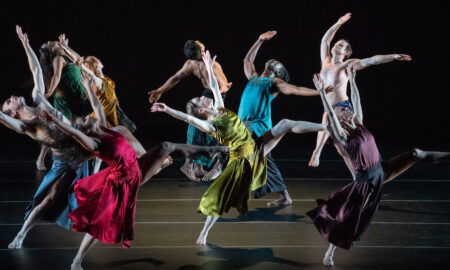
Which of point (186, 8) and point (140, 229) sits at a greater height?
point (186, 8)

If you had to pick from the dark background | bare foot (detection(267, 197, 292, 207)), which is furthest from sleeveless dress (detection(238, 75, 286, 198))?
the dark background

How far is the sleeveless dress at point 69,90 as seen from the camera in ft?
21.9

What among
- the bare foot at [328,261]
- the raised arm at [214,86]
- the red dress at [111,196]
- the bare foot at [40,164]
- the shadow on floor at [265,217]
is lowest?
the bare foot at [40,164]

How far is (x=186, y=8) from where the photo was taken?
9.91m

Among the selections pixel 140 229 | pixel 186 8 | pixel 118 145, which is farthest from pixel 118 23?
pixel 118 145

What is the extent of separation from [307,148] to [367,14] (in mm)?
2256

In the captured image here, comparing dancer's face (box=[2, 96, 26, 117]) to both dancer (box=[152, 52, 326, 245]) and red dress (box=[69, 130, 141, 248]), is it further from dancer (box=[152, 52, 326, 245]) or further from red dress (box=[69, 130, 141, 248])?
dancer (box=[152, 52, 326, 245])

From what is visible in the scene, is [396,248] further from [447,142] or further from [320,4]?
[320,4]

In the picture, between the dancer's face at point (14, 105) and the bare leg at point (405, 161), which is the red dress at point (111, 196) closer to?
the dancer's face at point (14, 105)

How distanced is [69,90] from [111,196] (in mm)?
2984

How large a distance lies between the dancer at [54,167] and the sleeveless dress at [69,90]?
189 cm

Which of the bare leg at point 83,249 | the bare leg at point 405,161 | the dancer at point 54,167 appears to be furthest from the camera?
the dancer at point 54,167

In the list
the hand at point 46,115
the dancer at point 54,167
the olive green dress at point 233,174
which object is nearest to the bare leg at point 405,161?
the olive green dress at point 233,174

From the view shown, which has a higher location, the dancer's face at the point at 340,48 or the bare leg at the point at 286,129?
the dancer's face at the point at 340,48
